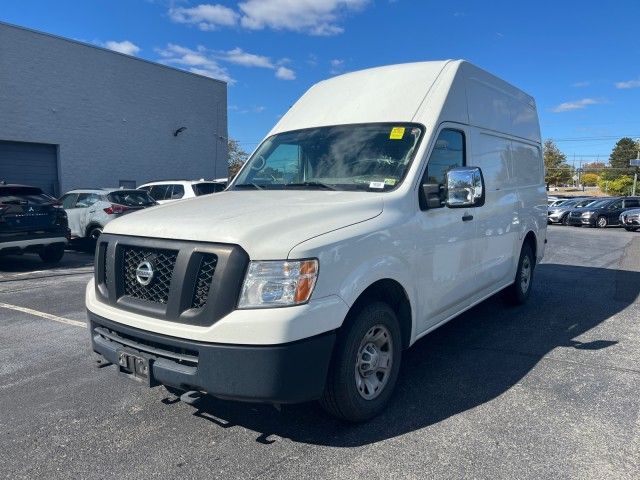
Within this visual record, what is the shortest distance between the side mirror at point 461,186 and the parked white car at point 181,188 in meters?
10.4

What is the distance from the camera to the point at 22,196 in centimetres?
1023

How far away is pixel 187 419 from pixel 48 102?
64.1 feet

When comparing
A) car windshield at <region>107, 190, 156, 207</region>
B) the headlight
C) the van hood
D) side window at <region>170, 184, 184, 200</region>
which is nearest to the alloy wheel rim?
the headlight

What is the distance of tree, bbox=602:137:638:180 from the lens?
90531 millimetres

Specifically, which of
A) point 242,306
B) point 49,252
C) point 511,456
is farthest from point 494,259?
point 49,252

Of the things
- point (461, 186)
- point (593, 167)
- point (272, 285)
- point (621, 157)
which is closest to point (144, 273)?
point (272, 285)

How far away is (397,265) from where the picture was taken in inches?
138

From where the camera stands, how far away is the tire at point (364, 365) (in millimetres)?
3090

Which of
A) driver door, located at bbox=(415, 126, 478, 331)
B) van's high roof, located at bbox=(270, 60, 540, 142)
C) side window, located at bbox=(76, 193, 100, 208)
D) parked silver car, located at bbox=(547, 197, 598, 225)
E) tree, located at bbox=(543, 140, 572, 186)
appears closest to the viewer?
driver door, located at bbox=(415, 126, 478, 331)

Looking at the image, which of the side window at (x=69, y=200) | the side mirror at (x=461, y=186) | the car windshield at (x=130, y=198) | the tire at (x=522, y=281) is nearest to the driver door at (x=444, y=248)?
the side mirror at (x=461, y=186)

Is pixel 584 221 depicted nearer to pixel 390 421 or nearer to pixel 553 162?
pixel 390 421

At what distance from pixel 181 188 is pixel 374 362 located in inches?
462

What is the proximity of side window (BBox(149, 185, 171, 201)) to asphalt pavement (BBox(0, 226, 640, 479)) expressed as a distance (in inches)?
360

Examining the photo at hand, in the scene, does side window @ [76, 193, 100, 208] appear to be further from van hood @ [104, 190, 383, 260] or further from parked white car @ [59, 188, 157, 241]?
van hood @ [104, 190, 383, 260]
